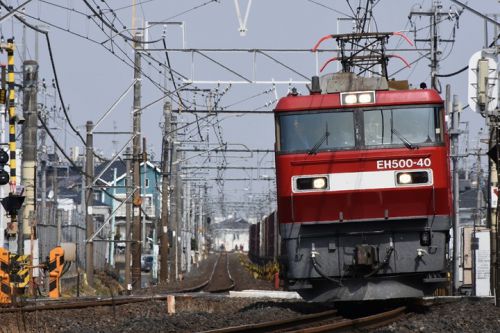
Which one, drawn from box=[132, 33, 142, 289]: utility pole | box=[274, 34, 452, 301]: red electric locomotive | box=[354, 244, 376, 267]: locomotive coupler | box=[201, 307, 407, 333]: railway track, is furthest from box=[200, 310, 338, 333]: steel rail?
box=[132, 33, 142, 289]: utility pole

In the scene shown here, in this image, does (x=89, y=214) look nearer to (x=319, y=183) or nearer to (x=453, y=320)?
(x=319, y=183)

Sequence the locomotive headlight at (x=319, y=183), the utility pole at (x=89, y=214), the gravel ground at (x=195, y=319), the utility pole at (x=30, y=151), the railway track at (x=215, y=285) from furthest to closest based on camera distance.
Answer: the railway track at (x=215, y=285) → the utility pole at (x=89, y=214) → the utility pole at (x=30, y=151) → the locomotive headlight at (x=319, y=183) → the gravel ground at (x=195, y=319)

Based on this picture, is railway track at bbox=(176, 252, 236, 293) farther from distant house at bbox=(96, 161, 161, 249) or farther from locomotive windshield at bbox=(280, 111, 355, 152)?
distant house at bbox=(96, 161, 161, 249)

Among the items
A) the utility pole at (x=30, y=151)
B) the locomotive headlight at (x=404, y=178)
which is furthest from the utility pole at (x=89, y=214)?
the locomotive headlight at (x=404, y=178)

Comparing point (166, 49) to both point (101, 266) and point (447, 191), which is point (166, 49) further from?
point (101, 266)

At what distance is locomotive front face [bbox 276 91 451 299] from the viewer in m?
15.8

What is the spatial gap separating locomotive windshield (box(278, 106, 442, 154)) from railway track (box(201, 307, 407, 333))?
8.54 ft

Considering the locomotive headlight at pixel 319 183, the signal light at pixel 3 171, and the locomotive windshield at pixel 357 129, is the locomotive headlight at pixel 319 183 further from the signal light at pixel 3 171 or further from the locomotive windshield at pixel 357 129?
the signal light at pixel 3 171

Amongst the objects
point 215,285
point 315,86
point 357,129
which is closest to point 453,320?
point 357,129

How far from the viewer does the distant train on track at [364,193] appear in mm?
15836

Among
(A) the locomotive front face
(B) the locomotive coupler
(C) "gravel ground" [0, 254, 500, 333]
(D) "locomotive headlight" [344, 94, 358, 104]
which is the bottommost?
(C) "gravel ground" [0, 254, 500, 333]

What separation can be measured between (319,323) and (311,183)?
2194mm

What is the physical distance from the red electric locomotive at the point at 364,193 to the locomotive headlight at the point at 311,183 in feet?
0.05

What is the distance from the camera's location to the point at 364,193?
52.3ft
